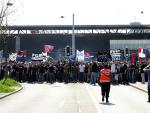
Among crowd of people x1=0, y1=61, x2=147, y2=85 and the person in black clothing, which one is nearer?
the person in black clothing

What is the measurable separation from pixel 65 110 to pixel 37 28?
8204 cm

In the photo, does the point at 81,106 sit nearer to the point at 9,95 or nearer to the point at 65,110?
the point at 65,110

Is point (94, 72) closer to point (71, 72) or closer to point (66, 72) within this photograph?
point (71, 72)

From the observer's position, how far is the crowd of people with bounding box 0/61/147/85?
39969mm

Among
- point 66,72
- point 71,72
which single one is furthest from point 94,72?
point 66,72

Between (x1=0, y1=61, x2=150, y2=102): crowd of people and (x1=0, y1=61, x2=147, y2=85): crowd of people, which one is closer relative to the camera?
(x1=0, y1=61, x2=150, y2=102): crowd of people

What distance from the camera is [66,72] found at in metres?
41.9

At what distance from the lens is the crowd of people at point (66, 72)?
39969mm

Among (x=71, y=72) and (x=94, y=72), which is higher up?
(x=94, y=72)

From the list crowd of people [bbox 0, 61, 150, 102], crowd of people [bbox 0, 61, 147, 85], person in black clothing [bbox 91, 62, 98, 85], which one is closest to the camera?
person in black clothing [bbox 91, 62, 98, 85]

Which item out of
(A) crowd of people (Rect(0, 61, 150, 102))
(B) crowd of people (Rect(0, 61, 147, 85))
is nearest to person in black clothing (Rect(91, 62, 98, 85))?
(A) crowd of people (Rect(0, 61, 150, 102))

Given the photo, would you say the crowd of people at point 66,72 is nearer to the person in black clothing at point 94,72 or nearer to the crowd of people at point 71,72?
the crowd of people at point 71,72

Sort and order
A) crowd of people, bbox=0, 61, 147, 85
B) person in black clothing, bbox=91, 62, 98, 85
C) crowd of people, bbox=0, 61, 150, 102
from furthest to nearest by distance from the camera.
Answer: crowd of people, bbox=0, 61, 147, 85
crowd of people, bbox=0, 61, 150, 102
person in black clothing, bbox=91, 62, 98, 85

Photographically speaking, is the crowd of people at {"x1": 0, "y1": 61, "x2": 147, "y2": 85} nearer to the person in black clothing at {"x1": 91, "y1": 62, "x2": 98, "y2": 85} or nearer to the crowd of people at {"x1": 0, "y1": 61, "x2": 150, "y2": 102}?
the crowd of people at {"x1": 0, "y1": 61, "x2": 150, "y2": 102}
